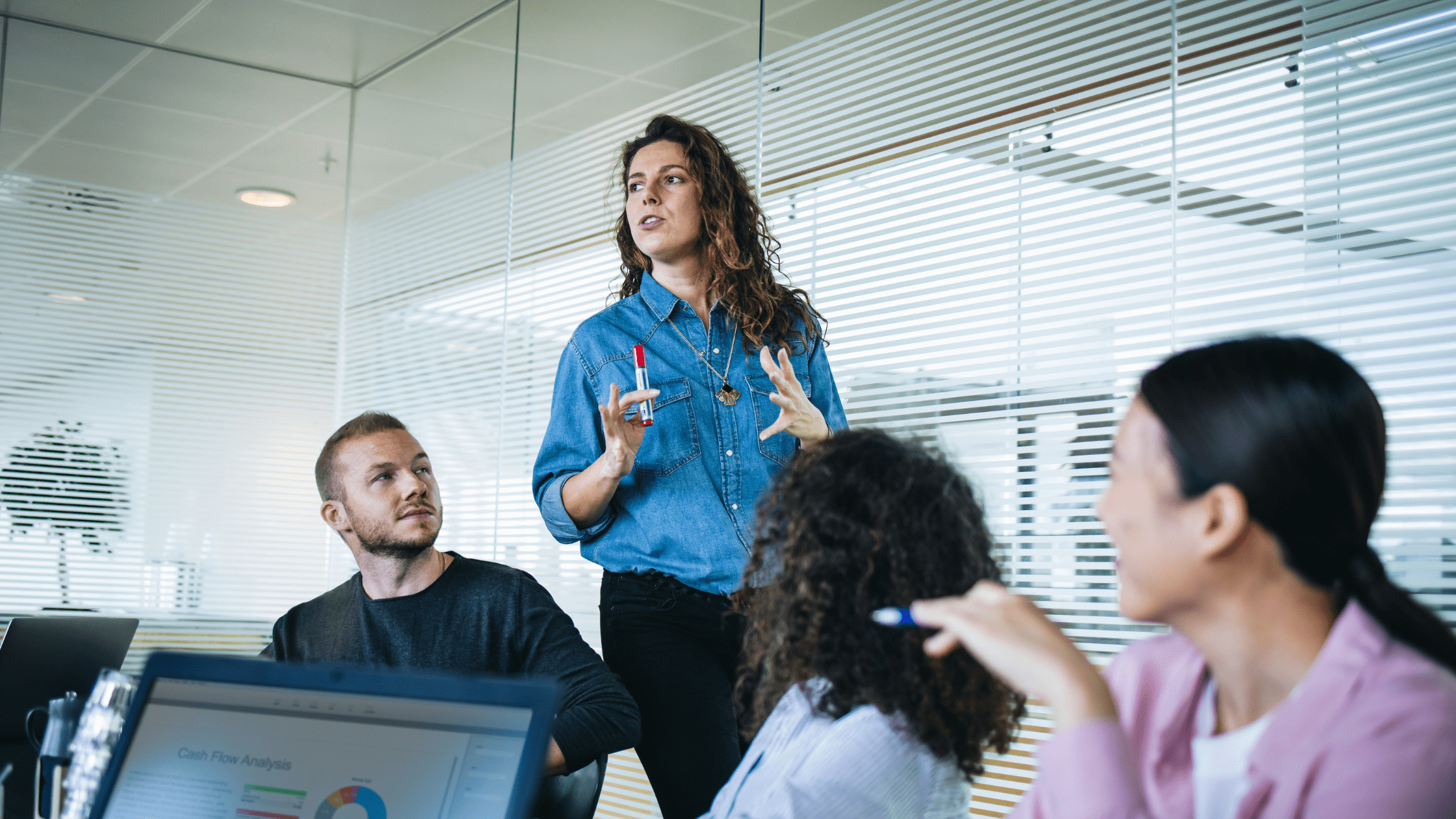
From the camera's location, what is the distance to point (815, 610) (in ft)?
3.62

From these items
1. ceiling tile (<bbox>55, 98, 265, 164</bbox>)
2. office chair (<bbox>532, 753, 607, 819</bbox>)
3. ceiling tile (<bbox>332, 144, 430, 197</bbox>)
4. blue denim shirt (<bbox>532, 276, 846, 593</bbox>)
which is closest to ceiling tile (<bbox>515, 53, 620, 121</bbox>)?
ceiling tile (<bbox>332, 144, 430, 197</bbox>)

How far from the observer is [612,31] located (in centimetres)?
386

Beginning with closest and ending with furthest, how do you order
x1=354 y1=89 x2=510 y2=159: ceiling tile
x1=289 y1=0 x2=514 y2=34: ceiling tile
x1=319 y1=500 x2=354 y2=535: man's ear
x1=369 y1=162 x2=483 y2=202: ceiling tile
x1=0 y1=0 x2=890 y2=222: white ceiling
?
x1=319 y1=500 x2=354 y2=535: man's ear < x1=0 y1=0 x2=890 y2=222: white ceiling < x1=289 y1=0 x2=514 y2=34: ceiling tile < x1=354 y1=89 x2=510 y2=159: ceiling tile < x1=369 y1=162 x2=483 y2=202: ceiling tile

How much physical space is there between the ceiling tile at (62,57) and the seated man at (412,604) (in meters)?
2.84

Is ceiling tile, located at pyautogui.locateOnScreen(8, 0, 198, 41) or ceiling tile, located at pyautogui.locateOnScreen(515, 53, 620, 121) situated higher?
ceiling tile, located at pyautogui.locateOnScreen(8, 0, 198, 41)

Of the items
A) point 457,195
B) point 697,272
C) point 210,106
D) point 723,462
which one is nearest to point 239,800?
point 723,462

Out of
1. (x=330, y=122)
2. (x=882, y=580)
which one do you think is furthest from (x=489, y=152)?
(x=882, y=580)

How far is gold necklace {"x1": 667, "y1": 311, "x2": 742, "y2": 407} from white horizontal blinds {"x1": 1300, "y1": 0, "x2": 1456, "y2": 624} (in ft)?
3.54

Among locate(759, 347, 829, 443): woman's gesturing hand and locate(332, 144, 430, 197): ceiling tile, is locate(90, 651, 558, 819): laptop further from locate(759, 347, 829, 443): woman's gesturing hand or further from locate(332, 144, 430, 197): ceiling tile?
locate(332, 144, 430, 197): ceiling tile

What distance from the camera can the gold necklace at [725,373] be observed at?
206 centimetres

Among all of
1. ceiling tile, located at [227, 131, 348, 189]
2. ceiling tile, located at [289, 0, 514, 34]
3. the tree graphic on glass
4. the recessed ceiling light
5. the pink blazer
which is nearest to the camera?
the pink blazer

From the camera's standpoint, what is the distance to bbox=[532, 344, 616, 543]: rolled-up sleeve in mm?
2053

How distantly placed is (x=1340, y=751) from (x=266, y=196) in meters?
5.02

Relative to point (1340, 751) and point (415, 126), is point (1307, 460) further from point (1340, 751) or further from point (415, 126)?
point (415, 126)
